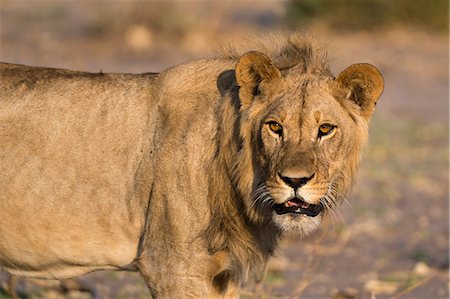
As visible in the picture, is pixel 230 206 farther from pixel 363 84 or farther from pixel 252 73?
pixel 363 84

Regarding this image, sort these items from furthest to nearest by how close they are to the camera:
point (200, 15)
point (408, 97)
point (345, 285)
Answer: point (200, 15) < point (408, 97) < point (345, 285)

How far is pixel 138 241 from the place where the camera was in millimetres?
4582

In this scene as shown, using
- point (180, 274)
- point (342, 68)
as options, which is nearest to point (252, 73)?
point (180, 274)

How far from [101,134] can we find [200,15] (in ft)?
42.4

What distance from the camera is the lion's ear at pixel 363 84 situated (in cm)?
429

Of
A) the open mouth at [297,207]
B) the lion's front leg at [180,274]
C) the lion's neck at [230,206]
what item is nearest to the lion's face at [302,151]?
the open mouth at [297,207]

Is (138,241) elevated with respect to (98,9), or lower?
lower

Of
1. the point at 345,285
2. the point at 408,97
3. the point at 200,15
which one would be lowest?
the point at 345,285

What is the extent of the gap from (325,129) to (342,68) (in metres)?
10.5

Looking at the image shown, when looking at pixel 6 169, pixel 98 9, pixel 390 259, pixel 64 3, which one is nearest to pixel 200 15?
pixel 98 9

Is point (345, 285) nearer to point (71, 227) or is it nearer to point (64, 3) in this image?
point (71, 227)

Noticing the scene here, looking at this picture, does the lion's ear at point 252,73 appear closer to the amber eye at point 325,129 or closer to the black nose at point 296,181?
the amber eye at point 325,129

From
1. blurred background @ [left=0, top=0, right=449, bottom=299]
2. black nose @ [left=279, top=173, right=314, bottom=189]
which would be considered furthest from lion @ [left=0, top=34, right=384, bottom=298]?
blurred background @ [left=0, top=0, right=449, bottom=299]

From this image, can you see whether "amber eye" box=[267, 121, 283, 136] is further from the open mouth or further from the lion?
the open mouth
